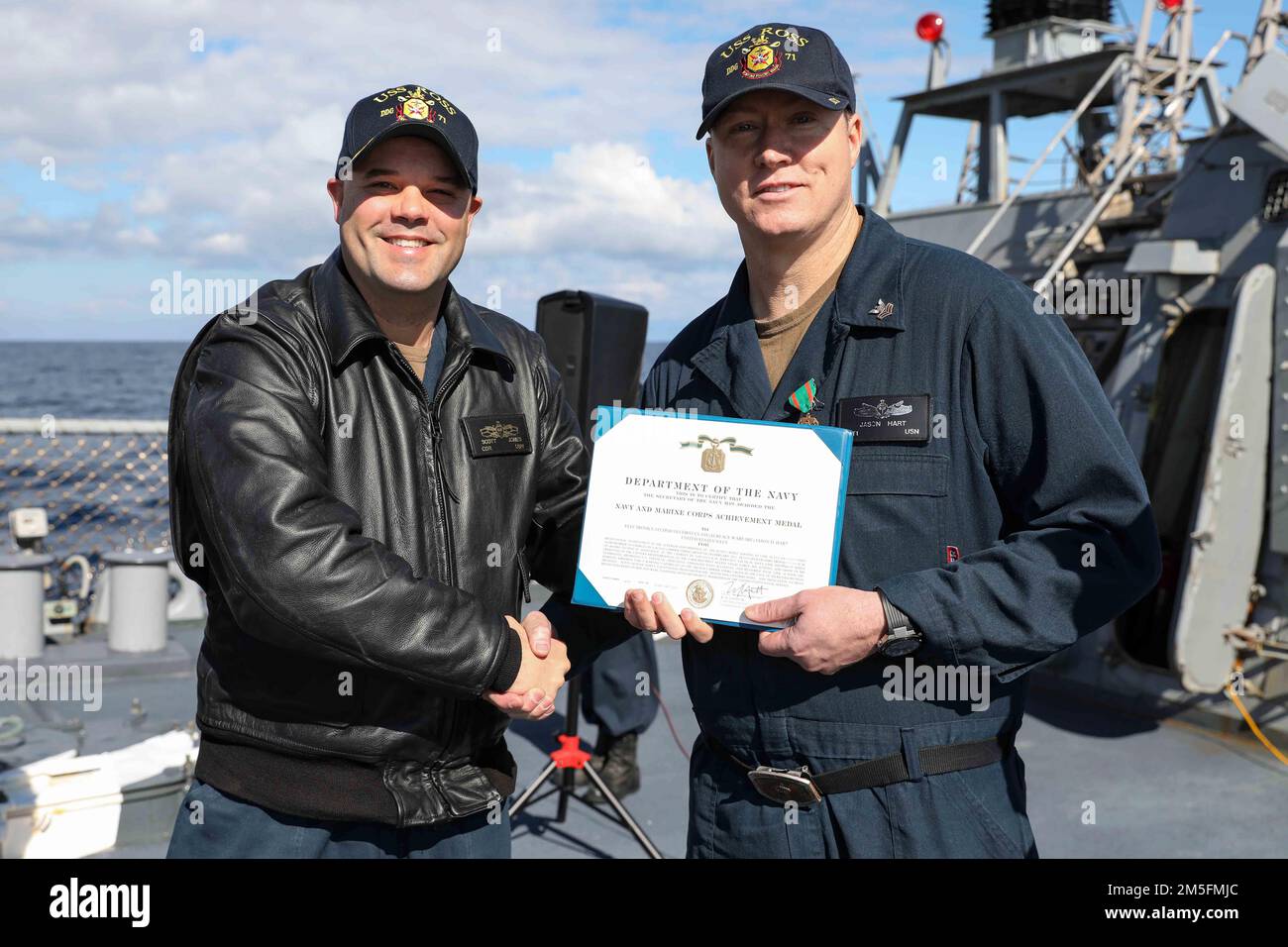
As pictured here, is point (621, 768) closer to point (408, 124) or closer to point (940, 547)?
point (940, 547)

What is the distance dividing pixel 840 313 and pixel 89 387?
8903 cm

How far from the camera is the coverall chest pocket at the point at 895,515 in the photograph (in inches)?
87.2

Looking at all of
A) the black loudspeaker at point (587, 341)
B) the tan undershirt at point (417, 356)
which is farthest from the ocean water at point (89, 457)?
the tan undershirt at point (417, 356)

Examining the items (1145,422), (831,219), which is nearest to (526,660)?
(831,219)

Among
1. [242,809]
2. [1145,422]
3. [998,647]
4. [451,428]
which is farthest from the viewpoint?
[1145,422]

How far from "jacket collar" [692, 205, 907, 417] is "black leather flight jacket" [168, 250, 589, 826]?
482 millimetres

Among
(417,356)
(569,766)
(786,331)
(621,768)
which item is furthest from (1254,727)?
(417,356)

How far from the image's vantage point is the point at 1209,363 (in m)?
7.30

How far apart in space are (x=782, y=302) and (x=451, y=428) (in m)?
0.78

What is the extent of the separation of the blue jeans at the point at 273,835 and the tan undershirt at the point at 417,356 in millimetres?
963

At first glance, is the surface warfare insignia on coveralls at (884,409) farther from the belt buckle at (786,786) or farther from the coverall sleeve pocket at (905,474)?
the belt buckle at (786,786)

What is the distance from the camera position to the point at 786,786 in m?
2.22
